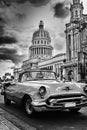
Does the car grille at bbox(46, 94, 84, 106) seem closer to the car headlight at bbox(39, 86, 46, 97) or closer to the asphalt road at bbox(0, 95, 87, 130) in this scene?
the car headlight at bbox(39, 86, 46, 97)

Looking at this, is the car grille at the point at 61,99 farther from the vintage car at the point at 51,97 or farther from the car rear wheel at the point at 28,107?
the car rear wheel at the point at 28,107

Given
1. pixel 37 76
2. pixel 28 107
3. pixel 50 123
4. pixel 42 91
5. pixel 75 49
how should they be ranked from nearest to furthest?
pixel 50 123, pixel 42 91, pixel 28 107, pixel 37 76, pixel 75 49

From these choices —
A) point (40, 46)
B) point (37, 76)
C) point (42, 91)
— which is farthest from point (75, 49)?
point (40, 46)

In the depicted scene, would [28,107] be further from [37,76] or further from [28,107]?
[37,76]

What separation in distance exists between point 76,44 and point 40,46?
6278 centimetres

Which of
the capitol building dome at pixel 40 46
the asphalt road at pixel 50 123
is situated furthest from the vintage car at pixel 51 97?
the capitol building dome at pixel 40 46

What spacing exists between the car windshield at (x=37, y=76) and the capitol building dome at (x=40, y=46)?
379 ft

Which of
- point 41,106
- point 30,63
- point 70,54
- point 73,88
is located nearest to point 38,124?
point 41,106

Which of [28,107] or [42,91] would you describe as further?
[28,107]

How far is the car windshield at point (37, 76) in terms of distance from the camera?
7.33 meters

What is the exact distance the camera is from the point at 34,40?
127 meters

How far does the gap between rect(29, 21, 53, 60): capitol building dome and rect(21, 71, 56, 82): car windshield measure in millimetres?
115369

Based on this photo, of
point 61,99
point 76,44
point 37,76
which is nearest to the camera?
point 61,99

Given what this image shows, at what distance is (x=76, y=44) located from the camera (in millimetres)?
64125
